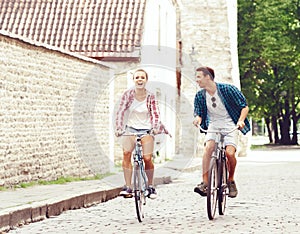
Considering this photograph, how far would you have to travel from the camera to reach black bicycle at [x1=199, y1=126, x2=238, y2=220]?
10070 mm

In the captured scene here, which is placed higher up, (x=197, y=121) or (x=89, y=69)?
(x=89, y=69)

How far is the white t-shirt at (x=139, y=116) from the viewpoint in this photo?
10.5 m

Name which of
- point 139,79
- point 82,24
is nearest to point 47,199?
point 139,79

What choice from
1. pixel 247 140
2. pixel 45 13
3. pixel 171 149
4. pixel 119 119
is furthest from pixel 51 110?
pixel 247 140

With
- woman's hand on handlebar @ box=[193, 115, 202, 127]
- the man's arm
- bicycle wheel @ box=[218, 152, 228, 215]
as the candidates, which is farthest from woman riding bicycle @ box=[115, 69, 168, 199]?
the man's arm

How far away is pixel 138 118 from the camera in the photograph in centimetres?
1057

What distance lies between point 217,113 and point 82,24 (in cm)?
1629

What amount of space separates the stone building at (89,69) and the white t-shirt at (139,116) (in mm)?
3715

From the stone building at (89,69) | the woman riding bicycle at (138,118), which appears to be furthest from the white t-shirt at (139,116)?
the stone building at (89,69)

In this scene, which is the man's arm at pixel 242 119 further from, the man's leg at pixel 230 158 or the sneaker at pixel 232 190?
the sneaker at pixel 232 190

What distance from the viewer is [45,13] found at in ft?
88.9

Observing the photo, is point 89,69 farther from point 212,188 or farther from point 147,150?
point 212,188

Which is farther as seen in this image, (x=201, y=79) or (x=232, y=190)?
(x=232, y=190)

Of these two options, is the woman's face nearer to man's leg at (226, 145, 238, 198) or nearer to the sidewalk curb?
man's leg at (226, 145, 238, 198)
